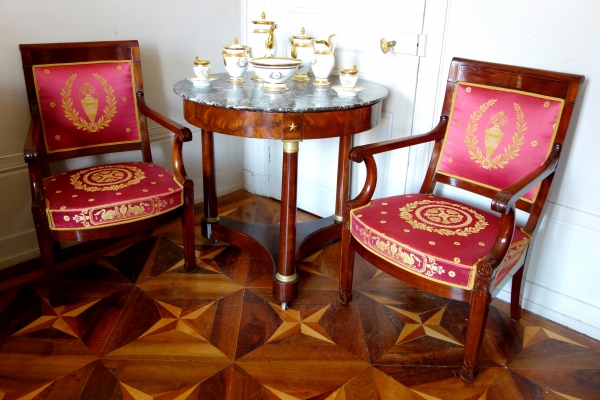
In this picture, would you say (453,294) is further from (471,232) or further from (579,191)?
(579,191)

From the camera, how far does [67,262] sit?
2.27 meters

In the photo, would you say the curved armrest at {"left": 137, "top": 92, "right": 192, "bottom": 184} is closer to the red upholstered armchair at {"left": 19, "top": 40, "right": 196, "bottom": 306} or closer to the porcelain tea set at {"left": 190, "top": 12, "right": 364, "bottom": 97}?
the red upholstered armchair at {"left": 19, "top": 40, "right": 196, "bottom": 306}

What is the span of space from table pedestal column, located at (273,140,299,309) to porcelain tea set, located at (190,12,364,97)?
289 mm

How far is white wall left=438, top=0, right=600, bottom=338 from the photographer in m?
1.76

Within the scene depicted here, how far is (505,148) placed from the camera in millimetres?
1841

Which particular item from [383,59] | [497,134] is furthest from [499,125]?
[383,59]

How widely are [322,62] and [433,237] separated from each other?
877mm

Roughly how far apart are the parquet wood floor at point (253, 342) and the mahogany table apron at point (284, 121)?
0.45 ft

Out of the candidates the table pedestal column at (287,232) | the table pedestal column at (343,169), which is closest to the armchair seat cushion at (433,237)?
the table pedestal column at (287,232)

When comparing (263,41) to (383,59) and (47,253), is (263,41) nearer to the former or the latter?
(383,59)

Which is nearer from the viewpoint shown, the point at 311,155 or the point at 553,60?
the point at 553,60

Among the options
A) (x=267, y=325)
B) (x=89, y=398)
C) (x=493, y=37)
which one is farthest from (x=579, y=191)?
(x=89, y=398)

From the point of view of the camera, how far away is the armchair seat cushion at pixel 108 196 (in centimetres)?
182

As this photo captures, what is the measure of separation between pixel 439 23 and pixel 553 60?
1.57 ft
